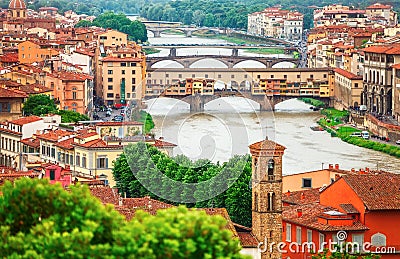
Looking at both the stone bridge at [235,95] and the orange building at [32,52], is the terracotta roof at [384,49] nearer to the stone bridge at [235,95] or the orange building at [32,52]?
the stone bridge at [235,95]

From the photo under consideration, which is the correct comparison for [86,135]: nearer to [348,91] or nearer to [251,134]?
[251,134]

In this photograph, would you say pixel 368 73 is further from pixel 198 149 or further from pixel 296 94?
pixel 198 149

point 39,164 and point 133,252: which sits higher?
point 133,252

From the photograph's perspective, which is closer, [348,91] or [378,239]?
[378,239]

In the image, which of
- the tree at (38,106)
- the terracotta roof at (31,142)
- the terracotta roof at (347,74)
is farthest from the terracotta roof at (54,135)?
the terracotta roof at (347,74)

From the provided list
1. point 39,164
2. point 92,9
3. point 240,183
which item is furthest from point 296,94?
point 92,9

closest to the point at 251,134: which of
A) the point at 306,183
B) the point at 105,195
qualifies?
the point at 105,195
